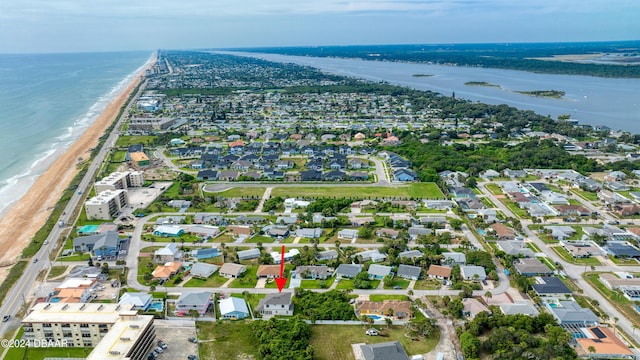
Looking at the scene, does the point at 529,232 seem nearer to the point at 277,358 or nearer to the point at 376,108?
the point at 277,358

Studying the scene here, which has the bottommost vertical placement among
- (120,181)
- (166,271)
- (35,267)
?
(35,267)

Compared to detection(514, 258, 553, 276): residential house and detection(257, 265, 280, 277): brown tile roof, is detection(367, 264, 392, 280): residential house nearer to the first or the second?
detection(257, 265, 280, 277): brown tile roof

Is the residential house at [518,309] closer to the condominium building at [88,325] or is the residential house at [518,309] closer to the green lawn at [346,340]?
the green lawn at [346,340]

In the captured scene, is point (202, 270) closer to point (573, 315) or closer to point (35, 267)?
point (35, 267)

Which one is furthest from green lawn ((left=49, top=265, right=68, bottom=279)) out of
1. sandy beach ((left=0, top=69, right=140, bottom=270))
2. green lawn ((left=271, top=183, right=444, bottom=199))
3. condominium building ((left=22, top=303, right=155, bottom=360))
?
green lawn ((left=271, top=183, right=444, bottom=199))

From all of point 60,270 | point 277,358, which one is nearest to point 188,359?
point 277,358

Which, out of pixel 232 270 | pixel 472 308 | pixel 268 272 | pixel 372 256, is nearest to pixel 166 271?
pixel 232 270

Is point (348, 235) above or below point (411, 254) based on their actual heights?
below
